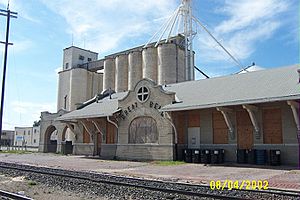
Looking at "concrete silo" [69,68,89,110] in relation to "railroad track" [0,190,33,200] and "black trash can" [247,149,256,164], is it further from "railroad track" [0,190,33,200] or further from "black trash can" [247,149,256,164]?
"railroad track" [0,190,33,200]

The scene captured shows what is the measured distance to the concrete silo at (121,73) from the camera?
47.2 metres

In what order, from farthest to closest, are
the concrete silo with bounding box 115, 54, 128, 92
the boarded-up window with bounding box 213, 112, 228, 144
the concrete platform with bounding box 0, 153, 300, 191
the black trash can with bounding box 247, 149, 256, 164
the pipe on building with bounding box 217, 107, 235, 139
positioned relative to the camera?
the concrete silo with bounding box 115, 54, 128, 92
the boarded-up window with bounding box 213, 112, 228, 144
the pipe on building with bounding box 217, 107, 235, 139
the black trash can with bounding box 247, 149, 256, 164
the concrete platform with bounding box 0, 153, 300, 191

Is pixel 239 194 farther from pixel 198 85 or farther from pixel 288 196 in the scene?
pixel 198 85

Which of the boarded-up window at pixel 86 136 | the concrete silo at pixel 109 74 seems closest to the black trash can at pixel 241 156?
the boarded-up window at pixel 86 136

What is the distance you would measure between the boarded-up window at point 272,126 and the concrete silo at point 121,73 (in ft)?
A: 95.6

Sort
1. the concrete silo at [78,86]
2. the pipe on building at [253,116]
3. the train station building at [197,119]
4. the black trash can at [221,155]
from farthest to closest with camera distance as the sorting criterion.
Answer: the concrete silo at [78,86] < the black trash can at [221,155] < the pipe on building at [253,116] < the train station building at [197,119]

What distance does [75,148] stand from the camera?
31844mm

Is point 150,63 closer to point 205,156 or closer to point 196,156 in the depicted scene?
point 196,156

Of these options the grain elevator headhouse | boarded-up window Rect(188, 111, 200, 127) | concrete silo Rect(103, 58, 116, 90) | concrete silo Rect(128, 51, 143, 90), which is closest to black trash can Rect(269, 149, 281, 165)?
the grain elevator headhouse

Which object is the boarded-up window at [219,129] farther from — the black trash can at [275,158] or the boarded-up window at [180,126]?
the black trash can at [275,158]

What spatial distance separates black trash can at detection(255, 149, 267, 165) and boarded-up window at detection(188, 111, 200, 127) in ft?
15.3

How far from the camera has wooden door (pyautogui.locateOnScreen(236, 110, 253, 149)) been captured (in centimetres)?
2045

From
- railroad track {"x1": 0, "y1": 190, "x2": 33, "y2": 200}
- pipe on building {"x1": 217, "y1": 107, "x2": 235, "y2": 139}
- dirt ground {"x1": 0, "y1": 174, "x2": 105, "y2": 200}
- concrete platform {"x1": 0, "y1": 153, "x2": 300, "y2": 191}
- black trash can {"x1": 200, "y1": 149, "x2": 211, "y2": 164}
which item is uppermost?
pipe on building {"x1": 217, "y1": 107, "x2": 235, "y2": 139}

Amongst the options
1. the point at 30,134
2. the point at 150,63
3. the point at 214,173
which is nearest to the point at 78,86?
the point at 150,63
